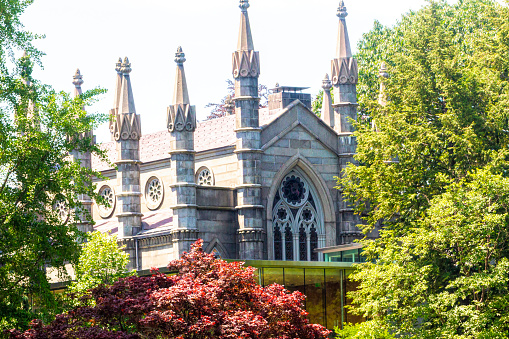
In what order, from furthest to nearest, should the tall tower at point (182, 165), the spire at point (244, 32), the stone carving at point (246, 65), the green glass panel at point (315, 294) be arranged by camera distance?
1. the spire at point (244, 32)
2. the stone carving at point (246, 65)
3. the tall tower at point (182, 165)
4. the green glass panel at point (315, 294)

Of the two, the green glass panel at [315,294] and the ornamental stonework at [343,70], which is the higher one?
the ornamental stonework at [343,70]

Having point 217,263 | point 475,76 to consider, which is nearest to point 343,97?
point 475,76

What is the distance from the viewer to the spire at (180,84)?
45.3m

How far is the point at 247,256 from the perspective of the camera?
44969mm

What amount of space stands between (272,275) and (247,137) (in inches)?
380

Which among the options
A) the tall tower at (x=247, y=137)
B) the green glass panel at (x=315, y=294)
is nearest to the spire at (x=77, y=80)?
the tall tower at (x=247, y=137)

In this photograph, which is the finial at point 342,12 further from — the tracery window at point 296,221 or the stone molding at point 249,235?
the stone molding at point 249,235

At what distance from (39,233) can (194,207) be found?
1535cm

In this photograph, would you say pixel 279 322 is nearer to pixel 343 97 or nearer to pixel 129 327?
pixel 129 327

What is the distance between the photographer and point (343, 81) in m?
49.9

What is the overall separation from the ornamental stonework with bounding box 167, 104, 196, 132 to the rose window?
557cm

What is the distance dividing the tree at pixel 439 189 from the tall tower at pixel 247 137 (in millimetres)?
5245

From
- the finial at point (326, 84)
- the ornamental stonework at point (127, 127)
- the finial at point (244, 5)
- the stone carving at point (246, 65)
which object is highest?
the finial at point (244, 5)

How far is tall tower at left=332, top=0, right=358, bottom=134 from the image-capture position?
4994cm
